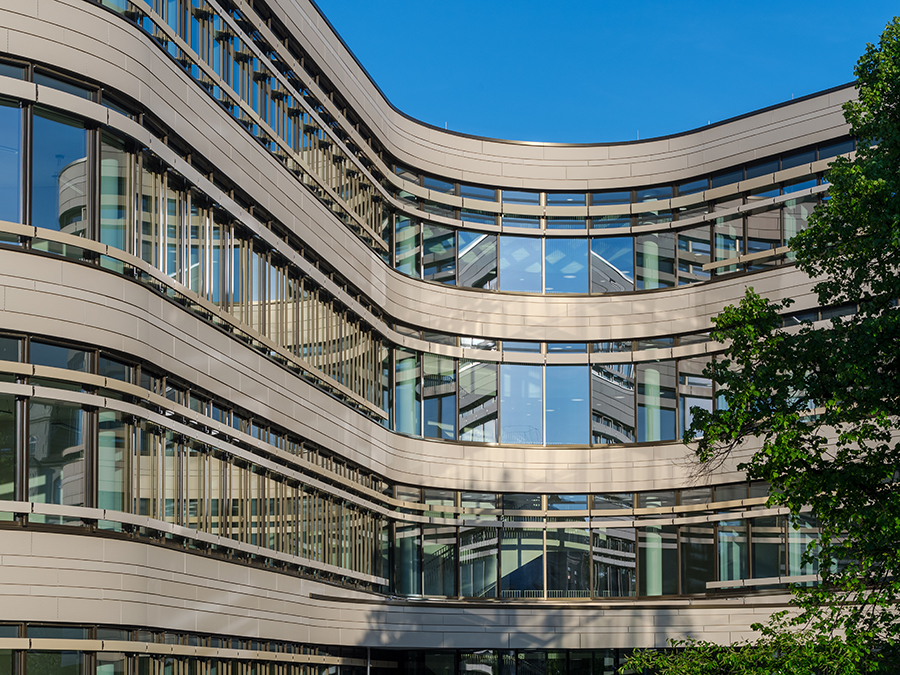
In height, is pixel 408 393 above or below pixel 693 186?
below

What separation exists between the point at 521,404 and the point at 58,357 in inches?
818

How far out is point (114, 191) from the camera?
2027 cm

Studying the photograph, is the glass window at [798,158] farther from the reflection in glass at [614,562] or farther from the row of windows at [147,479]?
the row of windows at [147,479]

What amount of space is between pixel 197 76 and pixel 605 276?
18000 millimetres

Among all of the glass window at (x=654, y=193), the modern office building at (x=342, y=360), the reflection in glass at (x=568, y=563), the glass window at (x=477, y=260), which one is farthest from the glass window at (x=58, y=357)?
the glass window at (x=654, y=193)

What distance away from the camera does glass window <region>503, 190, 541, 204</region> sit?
128ft

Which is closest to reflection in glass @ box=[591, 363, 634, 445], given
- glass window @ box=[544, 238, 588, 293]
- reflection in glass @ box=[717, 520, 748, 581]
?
glass window @ box=[544, 238, 588, 293]

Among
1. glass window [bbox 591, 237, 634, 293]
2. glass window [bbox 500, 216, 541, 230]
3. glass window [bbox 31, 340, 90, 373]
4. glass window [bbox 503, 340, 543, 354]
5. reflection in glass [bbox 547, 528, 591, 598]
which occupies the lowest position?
reflection in glass [bbox 547, 528, 591, 598]

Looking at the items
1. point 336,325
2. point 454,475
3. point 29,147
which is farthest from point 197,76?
point 454,475

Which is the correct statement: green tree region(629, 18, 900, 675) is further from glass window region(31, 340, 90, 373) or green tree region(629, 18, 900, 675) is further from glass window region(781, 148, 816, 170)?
glass window region(781, 148, 816, 170)

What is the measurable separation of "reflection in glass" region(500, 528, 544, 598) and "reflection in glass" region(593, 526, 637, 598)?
1662 mm

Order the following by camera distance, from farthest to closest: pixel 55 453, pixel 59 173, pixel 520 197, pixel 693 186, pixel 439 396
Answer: pixel 520 197, pixel 693 186, pixel 439 396, pixel 59 173, pixel 55 453

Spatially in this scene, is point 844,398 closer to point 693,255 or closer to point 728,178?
point 693,255

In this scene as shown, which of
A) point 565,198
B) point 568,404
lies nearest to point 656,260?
point 565,198
